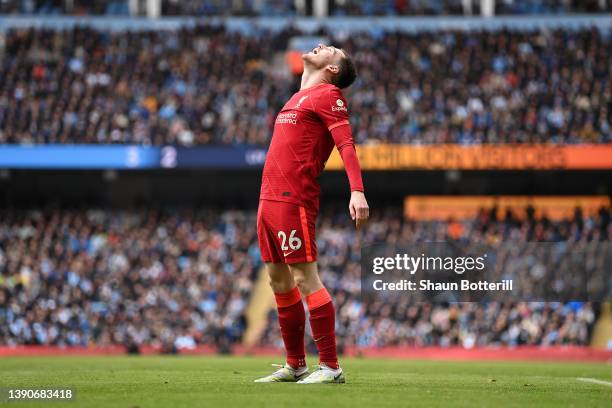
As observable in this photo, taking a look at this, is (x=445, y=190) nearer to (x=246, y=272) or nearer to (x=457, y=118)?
(x=457, y=118)

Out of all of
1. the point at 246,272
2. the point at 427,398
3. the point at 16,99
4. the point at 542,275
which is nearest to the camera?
the point at 427,398

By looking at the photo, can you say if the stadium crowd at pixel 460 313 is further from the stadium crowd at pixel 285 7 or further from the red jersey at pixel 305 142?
the red jersey at pixel 305 142

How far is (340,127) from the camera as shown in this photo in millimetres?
8156

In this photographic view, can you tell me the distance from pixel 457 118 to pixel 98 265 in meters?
11.4

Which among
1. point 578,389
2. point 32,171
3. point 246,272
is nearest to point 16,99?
point 32,171

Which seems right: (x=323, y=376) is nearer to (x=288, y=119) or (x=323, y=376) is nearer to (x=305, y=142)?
(x=305, y=142)

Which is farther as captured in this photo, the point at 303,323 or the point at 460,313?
the point at 460,313

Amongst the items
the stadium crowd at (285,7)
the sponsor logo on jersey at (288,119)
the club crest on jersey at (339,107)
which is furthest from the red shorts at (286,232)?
the stadium crowd at (285,7)

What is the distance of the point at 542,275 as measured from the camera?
19.3 metres

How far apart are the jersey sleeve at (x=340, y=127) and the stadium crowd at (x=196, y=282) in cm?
1849

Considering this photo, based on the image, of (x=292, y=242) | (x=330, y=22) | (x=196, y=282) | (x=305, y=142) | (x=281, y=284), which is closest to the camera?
(x=292, y=242)

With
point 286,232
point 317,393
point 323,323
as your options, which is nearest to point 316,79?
point 286,232

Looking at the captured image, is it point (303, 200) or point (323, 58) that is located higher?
point (323, 58)

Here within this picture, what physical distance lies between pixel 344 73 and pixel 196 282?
2188cm
